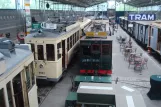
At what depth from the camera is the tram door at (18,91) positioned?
400cm

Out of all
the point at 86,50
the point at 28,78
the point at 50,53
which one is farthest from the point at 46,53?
the point at 28,78

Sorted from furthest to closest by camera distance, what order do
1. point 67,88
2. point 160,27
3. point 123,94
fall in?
point 160,27
point 67,88
point 123,94

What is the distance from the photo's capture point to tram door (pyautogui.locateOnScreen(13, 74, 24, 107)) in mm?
4004

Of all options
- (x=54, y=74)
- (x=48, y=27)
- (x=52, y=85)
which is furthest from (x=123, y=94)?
(x=48, y=27)

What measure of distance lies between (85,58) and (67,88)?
1.68 meters

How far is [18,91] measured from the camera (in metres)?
4.12

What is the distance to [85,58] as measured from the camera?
357 inches

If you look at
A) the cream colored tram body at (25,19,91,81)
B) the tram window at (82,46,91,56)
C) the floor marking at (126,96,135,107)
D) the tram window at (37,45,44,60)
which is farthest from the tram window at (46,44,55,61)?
the floor marking at (126,96,135,107)

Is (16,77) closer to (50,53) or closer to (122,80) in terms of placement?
(50,53)

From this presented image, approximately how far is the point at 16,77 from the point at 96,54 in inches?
214

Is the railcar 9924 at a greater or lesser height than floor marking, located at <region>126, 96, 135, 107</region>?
greater

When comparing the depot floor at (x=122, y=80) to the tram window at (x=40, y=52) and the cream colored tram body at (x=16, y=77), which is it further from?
the cream colored tram body at (x=16, y=77)

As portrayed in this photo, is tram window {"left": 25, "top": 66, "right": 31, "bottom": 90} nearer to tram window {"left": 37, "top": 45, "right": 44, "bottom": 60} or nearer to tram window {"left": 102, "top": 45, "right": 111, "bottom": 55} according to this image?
tram window {"left": 37, "top": 45, "right": 44, "bottom": 60}

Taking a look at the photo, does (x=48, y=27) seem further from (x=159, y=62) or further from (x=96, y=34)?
(x=159, y=62)
